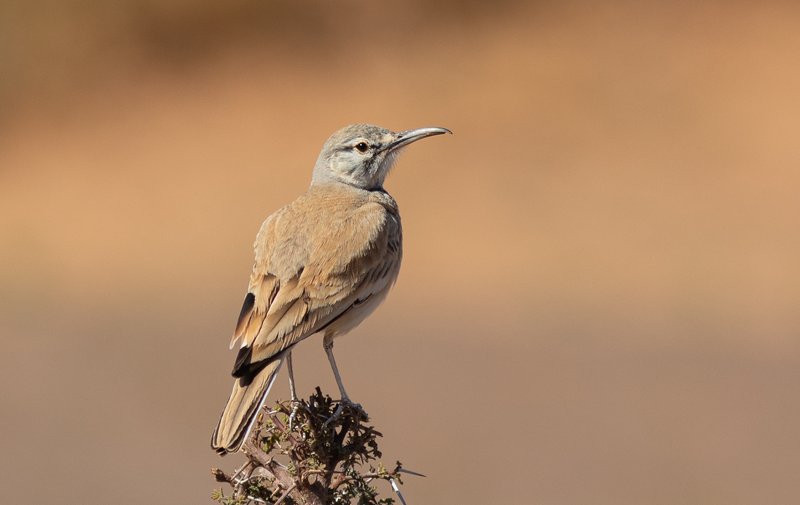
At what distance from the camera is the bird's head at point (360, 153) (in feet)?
21.3

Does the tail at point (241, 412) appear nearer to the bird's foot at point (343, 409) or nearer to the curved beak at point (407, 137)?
the bird's foot at point (343, 409)

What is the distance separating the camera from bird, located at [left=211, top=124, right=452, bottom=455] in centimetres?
450

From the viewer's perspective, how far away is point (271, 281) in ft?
16.6

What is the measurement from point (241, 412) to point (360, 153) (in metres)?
2.49

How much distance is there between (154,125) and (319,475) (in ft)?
58.4

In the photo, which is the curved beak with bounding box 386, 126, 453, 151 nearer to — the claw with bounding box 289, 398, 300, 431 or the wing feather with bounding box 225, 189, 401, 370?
the wing feather with bounding box 225, 189, 401, 370

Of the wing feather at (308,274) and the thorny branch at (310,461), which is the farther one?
the wing feather at (308,274)

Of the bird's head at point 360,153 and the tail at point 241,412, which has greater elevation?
the bird's head at point 360,153

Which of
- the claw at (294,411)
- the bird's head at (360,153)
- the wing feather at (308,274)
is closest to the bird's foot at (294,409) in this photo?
the claw at (294,411)

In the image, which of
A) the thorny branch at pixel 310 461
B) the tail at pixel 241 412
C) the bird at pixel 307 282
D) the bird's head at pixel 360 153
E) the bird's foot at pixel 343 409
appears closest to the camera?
the thorny branch at pixel 310 461

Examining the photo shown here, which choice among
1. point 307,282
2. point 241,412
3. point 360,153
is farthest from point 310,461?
point 360,153

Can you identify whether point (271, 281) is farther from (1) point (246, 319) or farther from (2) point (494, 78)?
(2) point (494, 78)

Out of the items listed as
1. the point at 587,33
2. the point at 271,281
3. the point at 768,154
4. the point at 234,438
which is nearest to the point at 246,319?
the point at 271,281

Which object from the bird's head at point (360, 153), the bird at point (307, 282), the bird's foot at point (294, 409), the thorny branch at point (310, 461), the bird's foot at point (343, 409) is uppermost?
the bird's head at point (360, 153)
